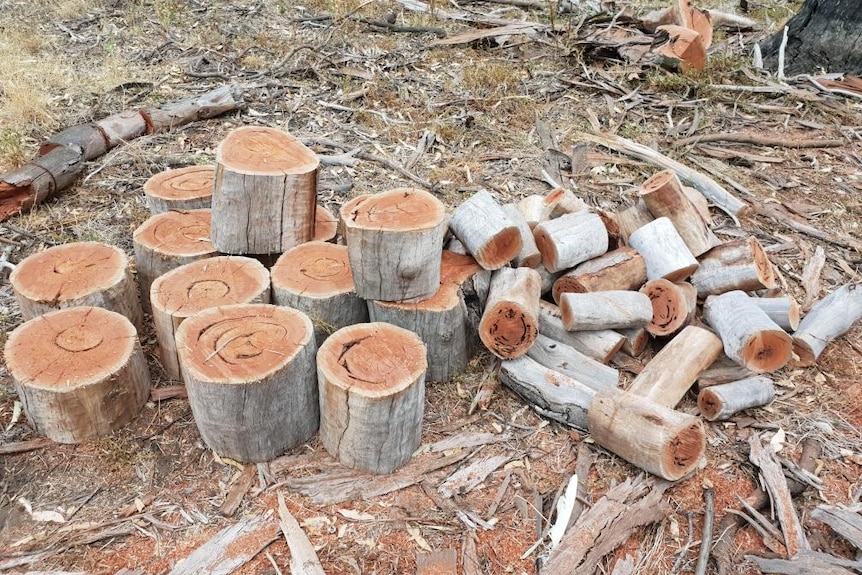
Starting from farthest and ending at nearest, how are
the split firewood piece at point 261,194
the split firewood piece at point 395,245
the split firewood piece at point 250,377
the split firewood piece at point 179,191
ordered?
the split firewood piece at point 179,191
the split firewood piece at point 261,194
the split firewood piece at point 395,245
the split firewood piece at point 250,377

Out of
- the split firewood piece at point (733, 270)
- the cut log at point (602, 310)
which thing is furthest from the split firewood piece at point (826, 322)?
the cut log at point (602, 310)

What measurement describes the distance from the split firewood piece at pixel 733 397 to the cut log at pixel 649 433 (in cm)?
38

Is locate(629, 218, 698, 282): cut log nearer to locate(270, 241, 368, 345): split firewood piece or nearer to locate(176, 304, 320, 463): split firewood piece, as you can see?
locate(270, 241, 368, 345): split firewood piece

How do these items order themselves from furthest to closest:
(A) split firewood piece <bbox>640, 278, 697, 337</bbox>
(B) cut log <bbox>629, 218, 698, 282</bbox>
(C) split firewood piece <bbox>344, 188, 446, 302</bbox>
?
(B) cut log <bbox>629, 218, 698, 282</bbox> < (A) split firewood piece <bbox>640, 278, 697, 337</bbox> < (C) split firewood piece <bbox>344, 188, 446, 302</bbox>

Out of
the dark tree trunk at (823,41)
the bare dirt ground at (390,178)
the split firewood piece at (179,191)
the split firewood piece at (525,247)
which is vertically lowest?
the bare dirt ground at (390,178)

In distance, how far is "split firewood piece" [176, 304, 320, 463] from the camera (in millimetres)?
2713

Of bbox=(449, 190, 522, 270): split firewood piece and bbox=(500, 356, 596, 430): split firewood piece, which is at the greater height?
bbox=(449, 190, 522, 270): split firewood piece

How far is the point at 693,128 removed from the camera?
6348 millimetres

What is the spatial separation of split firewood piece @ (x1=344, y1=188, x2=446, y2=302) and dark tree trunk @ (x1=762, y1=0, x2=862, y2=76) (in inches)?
248

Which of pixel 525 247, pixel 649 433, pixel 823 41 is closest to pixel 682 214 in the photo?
pixel 525 247

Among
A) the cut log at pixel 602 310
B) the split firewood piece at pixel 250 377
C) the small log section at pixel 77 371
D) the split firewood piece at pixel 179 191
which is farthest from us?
the split firewood piece at pixel 179 191

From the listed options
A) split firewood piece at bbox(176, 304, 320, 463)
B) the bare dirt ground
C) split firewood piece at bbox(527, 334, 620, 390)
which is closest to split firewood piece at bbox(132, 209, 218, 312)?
the bare dirt ground

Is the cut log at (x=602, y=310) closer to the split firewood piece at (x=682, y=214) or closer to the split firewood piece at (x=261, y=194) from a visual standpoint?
the split firewood piece at (x=682, y=214)

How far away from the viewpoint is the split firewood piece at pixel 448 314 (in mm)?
3266
